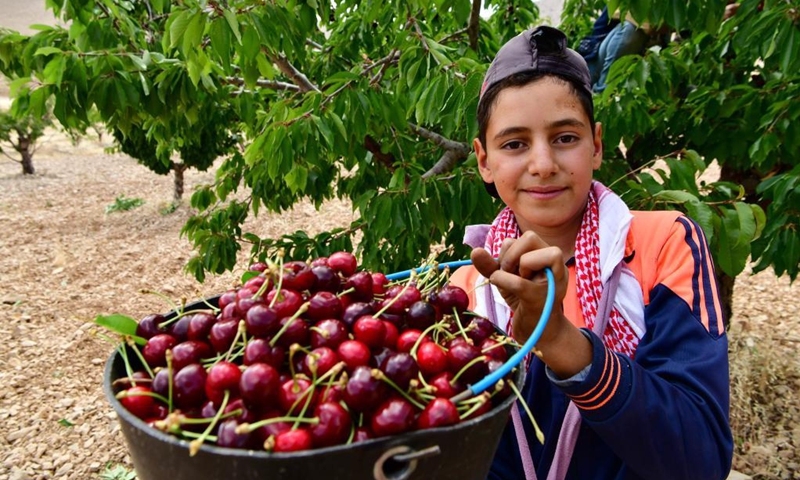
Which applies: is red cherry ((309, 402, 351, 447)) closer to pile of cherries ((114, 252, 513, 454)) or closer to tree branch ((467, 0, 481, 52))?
pile of cherries ((114, 252, 513, 454))

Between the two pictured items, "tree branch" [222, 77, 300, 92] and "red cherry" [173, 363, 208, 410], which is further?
"tree branch" [222, 77, 300, 92]

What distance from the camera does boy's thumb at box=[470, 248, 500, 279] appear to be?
38.9 inches

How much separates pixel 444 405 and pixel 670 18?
1401 millimetres

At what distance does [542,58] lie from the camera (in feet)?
4.36

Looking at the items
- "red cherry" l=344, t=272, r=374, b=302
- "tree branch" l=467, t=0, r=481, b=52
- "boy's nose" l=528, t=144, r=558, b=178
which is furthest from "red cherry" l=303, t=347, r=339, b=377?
"tree branch" l=467, t=0, r=481, b=52

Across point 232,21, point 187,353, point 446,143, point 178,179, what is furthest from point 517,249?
point 178,179

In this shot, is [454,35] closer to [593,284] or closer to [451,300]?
[593,284]

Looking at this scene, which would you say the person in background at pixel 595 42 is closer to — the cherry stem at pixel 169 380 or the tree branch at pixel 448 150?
the tree branch at pixel 448 150

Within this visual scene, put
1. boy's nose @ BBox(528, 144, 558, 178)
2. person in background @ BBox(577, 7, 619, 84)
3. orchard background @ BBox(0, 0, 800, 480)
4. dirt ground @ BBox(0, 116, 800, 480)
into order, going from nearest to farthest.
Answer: boy's nose @ BBox(528, 144, 558, 178) < orchard background @ BBox(0, 0, 800, 480) < dirt ground @ BBox(0, 116, 800, 480) < person in background @ BBox(577, 7, 619, 84)

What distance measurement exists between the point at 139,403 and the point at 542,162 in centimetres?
99

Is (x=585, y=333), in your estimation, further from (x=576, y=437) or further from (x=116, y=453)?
(x=116, y=453)

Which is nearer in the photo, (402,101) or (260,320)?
(260,320)

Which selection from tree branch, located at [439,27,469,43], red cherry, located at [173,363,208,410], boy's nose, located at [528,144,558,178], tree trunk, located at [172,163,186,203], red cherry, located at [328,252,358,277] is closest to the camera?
red cherry, located at [173,363,208,410]

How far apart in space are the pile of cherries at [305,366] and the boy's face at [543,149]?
518 mm
